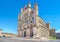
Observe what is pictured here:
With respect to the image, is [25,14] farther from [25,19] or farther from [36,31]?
[36,31]

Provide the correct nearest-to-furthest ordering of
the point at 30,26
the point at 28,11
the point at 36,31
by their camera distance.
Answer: the point at 36,31 → the point at 30,26 → the point at 28,11

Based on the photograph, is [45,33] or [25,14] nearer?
[45,33]

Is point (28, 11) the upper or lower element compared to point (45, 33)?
upper

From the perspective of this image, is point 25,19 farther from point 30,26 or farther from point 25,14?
point 30,26

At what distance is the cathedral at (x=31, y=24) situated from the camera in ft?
229

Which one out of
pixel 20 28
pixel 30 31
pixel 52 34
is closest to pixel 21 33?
pixel 20 28

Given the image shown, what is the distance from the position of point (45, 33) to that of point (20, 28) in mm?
17335

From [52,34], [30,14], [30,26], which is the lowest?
[52,34]

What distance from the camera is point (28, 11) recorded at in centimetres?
8044

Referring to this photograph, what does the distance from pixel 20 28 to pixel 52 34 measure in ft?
70.8

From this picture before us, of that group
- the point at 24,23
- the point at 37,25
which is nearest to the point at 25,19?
the point at 24,23

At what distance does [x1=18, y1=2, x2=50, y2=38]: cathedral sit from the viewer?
69.7 m

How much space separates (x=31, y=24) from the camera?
242ft

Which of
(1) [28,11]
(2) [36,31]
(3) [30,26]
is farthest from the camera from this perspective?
(1) [28,11]
